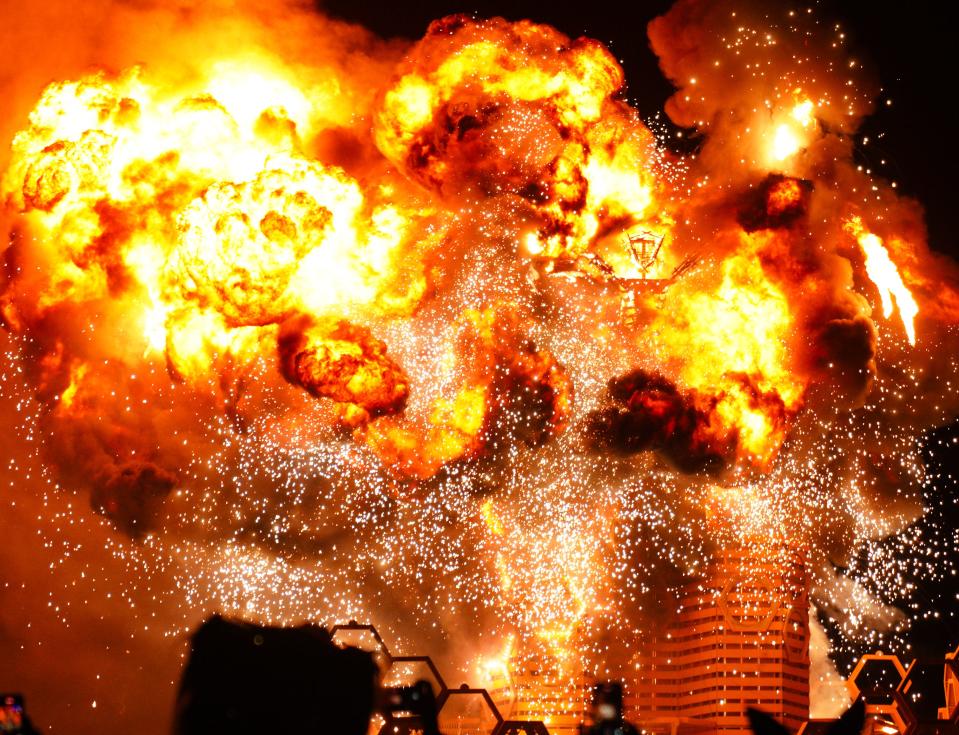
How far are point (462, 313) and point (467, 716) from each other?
29.0 feet

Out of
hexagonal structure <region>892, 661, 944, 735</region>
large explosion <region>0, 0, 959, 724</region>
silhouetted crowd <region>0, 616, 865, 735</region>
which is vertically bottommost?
silhouetted crowd <region>0, 616, 865, 735</region>

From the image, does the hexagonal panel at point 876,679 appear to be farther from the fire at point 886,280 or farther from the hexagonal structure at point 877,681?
the fire at point 886,280

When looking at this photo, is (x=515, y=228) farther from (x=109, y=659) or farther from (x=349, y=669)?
(x=349, y=669)

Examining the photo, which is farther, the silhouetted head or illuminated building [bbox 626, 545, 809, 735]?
illuminated building [bbox 626, 545, 809, 735]

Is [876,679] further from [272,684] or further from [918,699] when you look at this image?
[272,684]

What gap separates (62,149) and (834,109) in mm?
12782

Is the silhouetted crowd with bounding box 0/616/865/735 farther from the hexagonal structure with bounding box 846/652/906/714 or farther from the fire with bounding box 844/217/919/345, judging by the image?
the fire with bounding box 844/217/919/345

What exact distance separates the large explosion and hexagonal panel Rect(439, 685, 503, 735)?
1888 millimetres

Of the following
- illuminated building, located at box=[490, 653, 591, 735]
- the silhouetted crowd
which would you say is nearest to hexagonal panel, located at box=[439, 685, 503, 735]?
illuminated building, located at box=[490, 653, 591, 735]

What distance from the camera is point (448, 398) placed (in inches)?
847

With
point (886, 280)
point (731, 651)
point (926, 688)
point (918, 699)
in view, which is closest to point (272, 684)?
point (918, 699)

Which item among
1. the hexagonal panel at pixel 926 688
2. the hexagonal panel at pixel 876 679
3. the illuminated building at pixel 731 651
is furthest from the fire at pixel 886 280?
the hexagonal panel at pixel 926 688

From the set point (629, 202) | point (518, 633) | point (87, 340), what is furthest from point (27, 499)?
point (629, 202)

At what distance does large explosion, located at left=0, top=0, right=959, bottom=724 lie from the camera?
2003 centimetres
